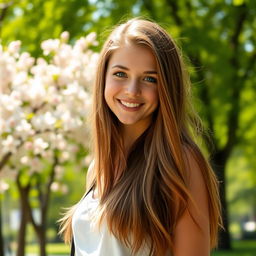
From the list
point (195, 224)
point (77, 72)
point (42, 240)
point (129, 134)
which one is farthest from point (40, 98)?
point (42, 240)

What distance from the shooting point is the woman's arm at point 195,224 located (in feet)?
7.64

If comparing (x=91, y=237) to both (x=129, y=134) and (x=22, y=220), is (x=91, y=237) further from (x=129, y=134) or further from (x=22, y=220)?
(x=22, y=220)

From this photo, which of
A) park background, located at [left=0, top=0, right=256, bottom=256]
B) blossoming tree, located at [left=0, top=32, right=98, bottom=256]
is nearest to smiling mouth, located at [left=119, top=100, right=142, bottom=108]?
park background, located at [left=0, top=0, right=256, bottom=256]

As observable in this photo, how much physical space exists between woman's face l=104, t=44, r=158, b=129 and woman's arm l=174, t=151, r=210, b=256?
0.34 meters

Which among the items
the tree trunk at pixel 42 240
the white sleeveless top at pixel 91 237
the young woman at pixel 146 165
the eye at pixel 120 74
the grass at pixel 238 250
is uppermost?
the eye at pixel 120 74

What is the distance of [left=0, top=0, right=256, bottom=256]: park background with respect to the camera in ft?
24.2

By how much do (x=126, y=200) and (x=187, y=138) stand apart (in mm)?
353

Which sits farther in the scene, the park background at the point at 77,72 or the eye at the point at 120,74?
the park background at the point at 77,72

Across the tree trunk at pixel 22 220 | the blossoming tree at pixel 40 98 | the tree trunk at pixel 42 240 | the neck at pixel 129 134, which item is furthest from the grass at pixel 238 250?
the neck at pixel 129 134

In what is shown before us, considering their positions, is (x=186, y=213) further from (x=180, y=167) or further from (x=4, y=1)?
(x=4, y=1)

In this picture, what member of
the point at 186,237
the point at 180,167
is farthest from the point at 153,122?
the point at 186,237

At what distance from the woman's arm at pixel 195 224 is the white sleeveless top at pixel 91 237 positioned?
0.15 metres

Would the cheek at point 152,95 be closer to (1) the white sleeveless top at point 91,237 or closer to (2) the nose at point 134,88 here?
(2) the nose at point 134,88

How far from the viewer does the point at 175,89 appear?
8.14 ft
